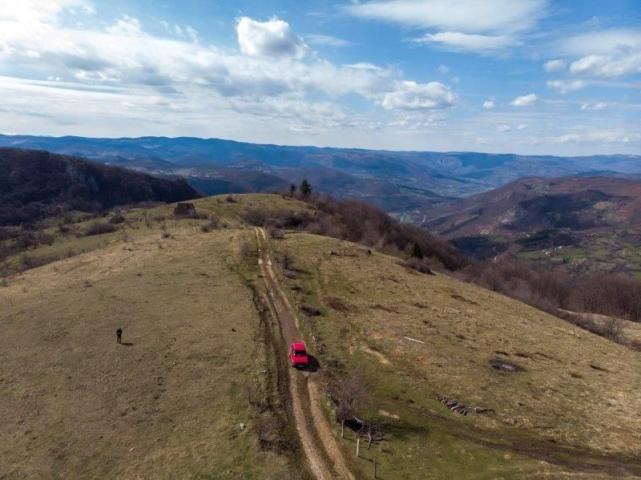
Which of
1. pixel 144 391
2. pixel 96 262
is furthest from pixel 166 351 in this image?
pixel 96 262

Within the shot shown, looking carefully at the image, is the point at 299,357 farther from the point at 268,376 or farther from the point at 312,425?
the point at 312,425

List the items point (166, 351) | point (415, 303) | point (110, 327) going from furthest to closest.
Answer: point (415, 303), point (110, 327), point (166, 351)

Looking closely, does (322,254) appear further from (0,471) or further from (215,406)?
(0,471)

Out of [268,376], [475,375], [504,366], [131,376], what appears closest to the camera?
[131,376]

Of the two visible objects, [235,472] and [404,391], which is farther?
[404,391]

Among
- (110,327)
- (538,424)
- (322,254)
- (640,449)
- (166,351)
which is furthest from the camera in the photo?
(322,254)

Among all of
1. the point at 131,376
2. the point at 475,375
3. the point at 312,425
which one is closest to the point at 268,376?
the point at 312,425

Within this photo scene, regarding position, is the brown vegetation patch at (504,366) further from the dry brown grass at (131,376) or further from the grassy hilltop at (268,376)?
the dry brown grass at (131,376)

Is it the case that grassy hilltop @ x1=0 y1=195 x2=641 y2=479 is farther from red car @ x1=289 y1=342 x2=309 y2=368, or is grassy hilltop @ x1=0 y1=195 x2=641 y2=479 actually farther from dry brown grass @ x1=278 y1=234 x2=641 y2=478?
red car @ x1=289 y1=342 x2=309 y2=368
